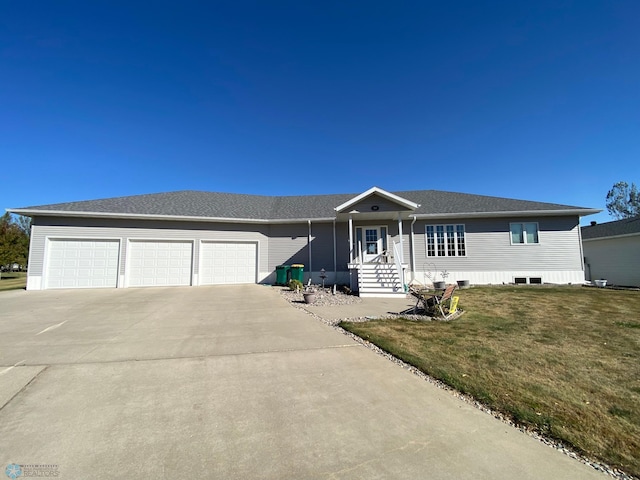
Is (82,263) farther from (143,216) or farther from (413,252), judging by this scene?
(413,252)

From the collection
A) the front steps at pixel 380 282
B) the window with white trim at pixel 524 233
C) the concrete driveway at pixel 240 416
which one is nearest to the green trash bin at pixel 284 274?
the front steps at pixel 380 282

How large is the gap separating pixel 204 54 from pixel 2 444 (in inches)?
511

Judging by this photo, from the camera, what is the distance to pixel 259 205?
18.6m

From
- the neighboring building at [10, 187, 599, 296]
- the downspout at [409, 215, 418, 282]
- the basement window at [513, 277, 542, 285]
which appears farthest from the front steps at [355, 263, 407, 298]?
the basement window at [513, 277, 542, 285]

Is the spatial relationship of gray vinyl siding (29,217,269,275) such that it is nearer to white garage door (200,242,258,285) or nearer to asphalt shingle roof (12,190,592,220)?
white garage door (200,242,258,285)

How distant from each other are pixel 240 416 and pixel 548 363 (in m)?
4.54

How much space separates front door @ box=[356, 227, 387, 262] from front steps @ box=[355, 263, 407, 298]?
277cm

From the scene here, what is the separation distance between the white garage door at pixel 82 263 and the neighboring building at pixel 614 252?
28.2m

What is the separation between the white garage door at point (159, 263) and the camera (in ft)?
47.2

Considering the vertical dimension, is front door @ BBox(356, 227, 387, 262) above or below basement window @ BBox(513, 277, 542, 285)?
above

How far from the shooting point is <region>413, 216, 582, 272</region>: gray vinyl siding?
48.7ft

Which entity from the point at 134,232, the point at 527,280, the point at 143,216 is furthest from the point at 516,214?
the point at 134,232

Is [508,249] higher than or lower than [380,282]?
higher

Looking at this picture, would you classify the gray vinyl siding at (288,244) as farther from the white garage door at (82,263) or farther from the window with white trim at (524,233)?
the window with white trim at (524,233)
